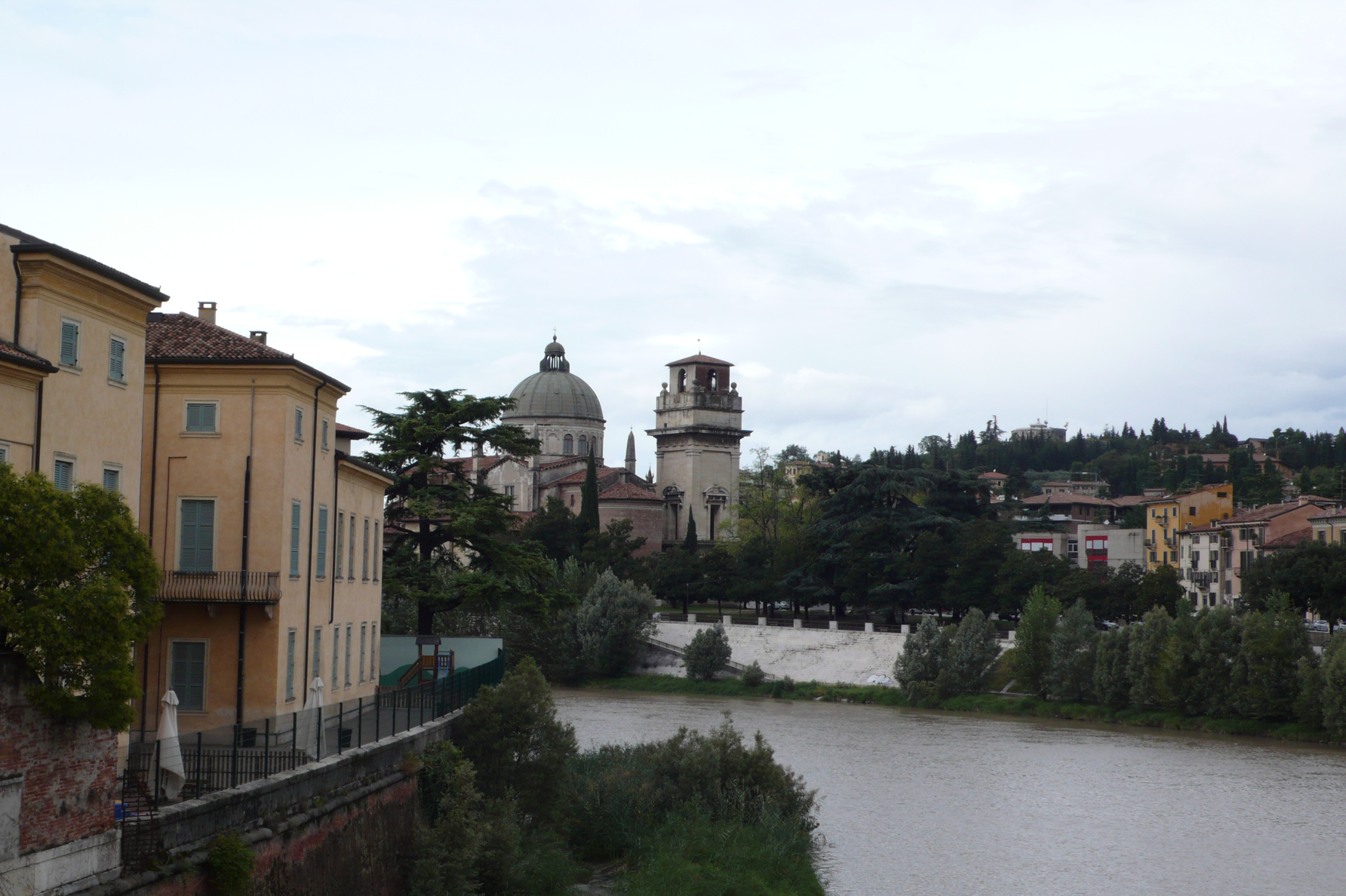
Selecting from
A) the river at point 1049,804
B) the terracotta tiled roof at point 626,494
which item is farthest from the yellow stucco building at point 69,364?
the terracotta tiled roof at point 626,494

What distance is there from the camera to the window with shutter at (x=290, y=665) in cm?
2256

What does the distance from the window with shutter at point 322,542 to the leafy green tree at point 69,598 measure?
42.6 feet

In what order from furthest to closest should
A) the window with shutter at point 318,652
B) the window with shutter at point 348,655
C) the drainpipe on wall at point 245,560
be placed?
the window with shutter at point 348,655
the window with shutter at point 318,652
the drainpipe on wall at point 245,560

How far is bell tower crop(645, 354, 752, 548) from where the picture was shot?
344 feet

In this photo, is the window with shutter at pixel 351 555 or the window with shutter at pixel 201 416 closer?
the window with shutter at pixel 201 416

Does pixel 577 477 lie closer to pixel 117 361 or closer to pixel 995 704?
pixel 995 704

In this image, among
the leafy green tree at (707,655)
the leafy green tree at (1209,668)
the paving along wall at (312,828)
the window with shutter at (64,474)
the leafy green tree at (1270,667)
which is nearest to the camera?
the paving along wall at (312,828)

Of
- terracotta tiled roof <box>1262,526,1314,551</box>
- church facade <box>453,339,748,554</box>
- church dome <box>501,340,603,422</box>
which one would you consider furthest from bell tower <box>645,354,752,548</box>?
terracotta tiled roof <box>1262,526,1314,551</box>

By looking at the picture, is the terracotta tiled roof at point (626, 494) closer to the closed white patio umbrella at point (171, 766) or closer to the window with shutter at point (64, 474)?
the window with shutter at point (64, 474)

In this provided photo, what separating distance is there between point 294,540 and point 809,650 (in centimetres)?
4657

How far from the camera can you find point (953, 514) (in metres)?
77.9

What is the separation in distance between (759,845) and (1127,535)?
77.4 metres

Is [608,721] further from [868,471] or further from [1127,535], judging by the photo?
[1127,535]

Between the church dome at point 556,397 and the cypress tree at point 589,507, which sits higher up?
→ the church dome at point 556,397
